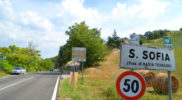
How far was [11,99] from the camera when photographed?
7.50 meters

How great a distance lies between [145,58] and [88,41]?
1147 inches

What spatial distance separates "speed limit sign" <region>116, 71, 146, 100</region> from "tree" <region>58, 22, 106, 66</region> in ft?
93.3

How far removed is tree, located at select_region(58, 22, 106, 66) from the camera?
32219 millimetres

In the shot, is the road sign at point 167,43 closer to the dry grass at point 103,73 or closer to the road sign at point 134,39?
the road sign at point 134,39

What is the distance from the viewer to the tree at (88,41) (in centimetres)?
3222

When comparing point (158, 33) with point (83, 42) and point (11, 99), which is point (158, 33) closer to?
point (83, 42)

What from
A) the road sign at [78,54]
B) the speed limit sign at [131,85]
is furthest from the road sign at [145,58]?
the road sign at [78,54]

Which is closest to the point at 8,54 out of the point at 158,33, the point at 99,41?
the point at 99,41

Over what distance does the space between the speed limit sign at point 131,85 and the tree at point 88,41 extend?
28.4 meters

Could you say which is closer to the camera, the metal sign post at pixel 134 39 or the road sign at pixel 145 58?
the road sign at pixel 145 58

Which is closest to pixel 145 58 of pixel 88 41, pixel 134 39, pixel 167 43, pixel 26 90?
pixel 134 39

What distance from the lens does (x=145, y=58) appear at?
3674 millimetres

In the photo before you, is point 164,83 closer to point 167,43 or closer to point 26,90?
point 167,43

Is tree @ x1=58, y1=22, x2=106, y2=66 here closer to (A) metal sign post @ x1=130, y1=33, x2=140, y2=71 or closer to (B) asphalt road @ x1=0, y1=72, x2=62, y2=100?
(B) asphalt road @ x1=0, y1=72, x2=62, y2=100
